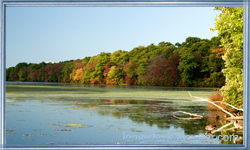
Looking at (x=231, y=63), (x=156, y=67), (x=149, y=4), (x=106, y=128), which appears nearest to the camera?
(x=149, y=4)

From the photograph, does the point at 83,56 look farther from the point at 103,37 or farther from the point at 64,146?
the point at 64,146

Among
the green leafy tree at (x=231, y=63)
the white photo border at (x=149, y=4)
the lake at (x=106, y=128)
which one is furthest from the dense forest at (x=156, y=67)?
the white photo border at (x=149, y=4)

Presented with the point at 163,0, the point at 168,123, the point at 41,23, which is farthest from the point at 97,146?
the point at 41,23

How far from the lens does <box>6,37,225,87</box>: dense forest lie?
2270 centimetres

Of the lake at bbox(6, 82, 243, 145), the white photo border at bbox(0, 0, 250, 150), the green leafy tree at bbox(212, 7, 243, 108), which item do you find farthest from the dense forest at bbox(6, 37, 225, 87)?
the white photo border at bbox(0, 0, 250, 150)

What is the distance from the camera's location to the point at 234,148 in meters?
3.65

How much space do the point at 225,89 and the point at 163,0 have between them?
378 cm

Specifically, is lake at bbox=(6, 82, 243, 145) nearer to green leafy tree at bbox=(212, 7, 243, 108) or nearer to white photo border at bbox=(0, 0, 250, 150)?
green leafy tree at bbox=(212, 7, 243, 108)

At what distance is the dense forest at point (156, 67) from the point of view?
74.5ft

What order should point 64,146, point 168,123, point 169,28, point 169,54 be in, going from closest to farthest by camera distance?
point 64,146
point 168,123
point 169,54
point 169,28

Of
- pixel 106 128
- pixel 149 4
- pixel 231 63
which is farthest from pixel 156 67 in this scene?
pixel 149 4

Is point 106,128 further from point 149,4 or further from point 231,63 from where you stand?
point 231,63

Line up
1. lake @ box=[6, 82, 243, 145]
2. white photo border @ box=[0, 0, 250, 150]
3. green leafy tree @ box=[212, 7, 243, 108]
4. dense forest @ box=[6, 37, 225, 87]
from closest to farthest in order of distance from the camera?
white photo border @ box=[0, 0, 250, 150]
lake @ box=[6, 82, 243, 145]
green leafy tree @ box=[212, 7, 243, 108]
dense forest @ box=[6, 37, 225, 87]

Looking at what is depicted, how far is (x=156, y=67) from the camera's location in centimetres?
2520
